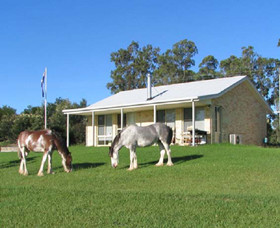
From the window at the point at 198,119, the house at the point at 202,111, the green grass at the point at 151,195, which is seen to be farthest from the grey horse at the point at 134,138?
the window at the point at 198,119

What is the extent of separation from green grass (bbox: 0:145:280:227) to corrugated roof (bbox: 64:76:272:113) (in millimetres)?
8264

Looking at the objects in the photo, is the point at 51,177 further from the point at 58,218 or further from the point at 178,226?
the point at 178,226

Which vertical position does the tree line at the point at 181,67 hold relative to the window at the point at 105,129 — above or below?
above

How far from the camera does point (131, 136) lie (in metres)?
14.0

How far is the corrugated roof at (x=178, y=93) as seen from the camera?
23312mm

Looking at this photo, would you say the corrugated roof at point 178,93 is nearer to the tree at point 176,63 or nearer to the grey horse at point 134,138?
the grey horse at point 134,138

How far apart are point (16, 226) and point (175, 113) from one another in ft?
66.4

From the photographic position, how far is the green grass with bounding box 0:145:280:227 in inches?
254

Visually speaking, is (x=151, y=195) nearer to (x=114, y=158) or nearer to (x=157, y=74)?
(x=114, y=158)

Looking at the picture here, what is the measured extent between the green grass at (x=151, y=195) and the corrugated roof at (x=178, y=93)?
8264mm

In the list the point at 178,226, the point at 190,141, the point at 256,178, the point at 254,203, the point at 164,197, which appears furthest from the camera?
the point at 190,141

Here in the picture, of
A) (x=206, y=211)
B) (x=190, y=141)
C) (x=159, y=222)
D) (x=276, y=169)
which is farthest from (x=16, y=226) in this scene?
(x=190, y=141)

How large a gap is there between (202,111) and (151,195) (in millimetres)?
16226

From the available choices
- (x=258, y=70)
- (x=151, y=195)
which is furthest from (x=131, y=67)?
(x=151, y=195)
